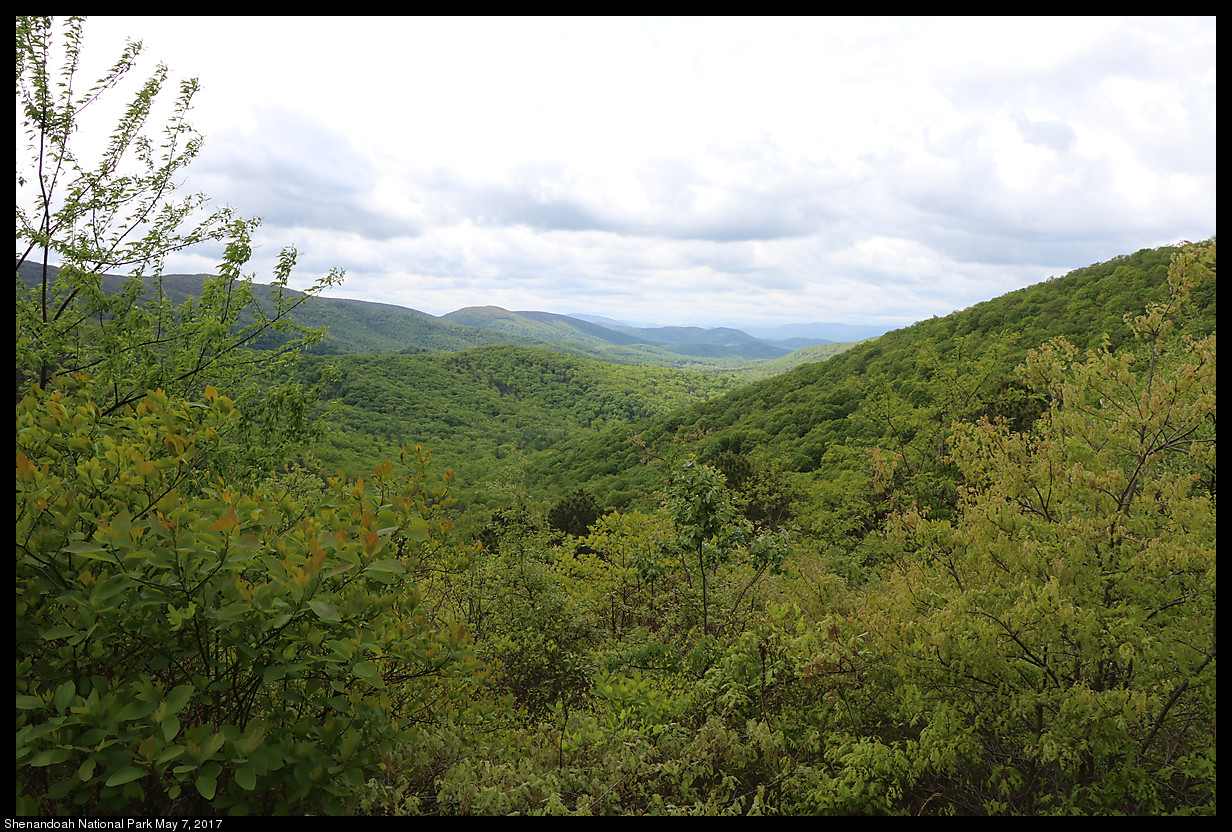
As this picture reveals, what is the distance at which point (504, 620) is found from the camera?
7852 mm

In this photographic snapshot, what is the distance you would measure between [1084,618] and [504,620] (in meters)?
6.72

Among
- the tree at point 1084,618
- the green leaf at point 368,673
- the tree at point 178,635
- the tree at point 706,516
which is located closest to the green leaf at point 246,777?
the tree at point 178,635

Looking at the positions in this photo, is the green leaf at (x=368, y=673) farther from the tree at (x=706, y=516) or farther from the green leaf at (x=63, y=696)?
the tree at (x=706, y=516)

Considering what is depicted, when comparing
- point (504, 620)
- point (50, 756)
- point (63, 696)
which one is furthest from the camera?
point (504, 620)

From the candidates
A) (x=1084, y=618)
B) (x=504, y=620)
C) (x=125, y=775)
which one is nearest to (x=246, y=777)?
(x=125, y=775)

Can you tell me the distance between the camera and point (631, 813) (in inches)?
126

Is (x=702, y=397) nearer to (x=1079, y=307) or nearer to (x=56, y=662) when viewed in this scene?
(x=1079, y=307)

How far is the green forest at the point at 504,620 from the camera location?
2.01 m

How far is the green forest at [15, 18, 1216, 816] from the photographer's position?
201 centimetres

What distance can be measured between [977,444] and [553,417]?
4668 inches

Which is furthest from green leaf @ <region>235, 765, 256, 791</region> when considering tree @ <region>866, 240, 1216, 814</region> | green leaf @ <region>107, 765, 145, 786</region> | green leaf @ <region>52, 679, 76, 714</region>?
tree @ <region>866, 240, 1216, 814</region>

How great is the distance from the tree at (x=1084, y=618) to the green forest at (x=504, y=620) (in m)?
0.03

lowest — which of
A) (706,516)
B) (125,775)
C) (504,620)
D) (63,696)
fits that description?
(504,620)

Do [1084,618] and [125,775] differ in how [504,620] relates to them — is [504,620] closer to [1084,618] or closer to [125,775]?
[125,775]
